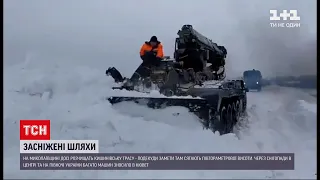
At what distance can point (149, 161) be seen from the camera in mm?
2473

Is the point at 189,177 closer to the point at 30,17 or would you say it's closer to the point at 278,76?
the point at 278,76

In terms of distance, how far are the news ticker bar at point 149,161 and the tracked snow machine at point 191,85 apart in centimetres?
19

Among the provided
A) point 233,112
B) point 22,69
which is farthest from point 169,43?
point 22,69

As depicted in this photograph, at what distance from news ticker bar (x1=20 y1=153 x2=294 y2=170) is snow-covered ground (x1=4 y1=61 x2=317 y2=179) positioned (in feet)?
0.10

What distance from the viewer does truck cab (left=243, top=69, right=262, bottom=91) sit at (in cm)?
249

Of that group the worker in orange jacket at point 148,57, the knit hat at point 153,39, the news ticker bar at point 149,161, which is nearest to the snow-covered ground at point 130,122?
the news ticker bar at point 149,161

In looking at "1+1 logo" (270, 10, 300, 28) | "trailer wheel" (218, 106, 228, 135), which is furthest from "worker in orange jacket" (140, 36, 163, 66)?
"1+1 logo" (270, 10, 300, 28)

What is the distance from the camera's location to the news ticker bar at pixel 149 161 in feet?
8.10

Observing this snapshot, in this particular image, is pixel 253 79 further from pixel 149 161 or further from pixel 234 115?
pixel 149 161

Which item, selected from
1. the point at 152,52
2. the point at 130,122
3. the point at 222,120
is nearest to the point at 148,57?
the point at 152,52

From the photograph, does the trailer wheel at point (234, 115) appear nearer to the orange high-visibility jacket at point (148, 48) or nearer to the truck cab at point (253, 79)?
the truck cab at point (253, 79)

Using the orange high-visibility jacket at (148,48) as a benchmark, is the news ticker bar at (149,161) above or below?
below

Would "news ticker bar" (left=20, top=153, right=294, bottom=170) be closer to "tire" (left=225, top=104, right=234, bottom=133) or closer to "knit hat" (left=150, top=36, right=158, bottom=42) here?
"tire" (left=225, top=104, right=234, bottom=133)

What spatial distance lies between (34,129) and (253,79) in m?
1.40
